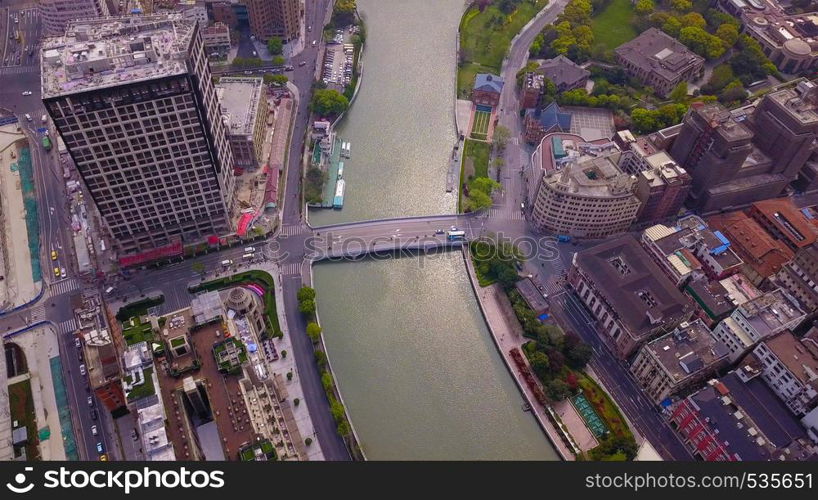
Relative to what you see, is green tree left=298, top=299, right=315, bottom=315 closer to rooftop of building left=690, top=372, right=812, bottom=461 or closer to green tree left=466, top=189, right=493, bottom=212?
green tree left=466, top=189, right=493, bottom=212

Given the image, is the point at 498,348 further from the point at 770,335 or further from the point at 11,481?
the point at 11,481

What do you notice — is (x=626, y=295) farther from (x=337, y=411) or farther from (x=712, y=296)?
(x=337, y=411)

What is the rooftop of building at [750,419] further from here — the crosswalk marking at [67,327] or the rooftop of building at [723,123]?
the crosswalk marking at [67,327]

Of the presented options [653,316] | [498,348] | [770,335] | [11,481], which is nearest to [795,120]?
[770,335]

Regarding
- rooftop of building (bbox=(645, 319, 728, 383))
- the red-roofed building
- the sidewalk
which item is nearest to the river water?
the sidewalk

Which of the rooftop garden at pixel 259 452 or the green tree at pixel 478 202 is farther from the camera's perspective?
the green tree at pixel 478 202

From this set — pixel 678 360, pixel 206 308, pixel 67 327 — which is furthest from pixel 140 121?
pixel 678 360

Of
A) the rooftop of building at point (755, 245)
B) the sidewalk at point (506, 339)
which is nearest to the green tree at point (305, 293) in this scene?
the sidewalk at point (506, 339)
